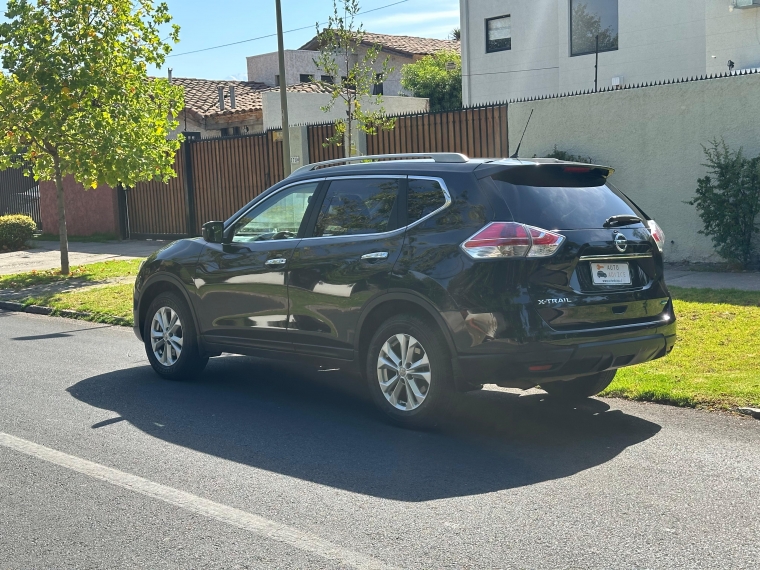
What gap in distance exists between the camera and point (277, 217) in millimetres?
7516

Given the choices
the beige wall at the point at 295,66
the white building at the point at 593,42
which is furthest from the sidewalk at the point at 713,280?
the beige wall at the point at 295,66

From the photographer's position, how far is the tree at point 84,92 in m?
15.6

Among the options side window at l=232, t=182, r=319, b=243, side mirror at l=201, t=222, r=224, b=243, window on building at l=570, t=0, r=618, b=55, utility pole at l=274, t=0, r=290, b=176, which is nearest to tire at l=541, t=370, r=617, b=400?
side window at l=232, t=182, r=319, b=243

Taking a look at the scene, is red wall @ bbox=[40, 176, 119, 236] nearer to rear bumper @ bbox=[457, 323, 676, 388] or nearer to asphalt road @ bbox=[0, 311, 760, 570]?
asphalt road @ bbox=[0, 311, 760, 570]

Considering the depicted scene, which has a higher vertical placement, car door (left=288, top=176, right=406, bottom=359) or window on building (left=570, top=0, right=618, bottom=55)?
window on building (left=570, top=0, right=618, bottom=55)

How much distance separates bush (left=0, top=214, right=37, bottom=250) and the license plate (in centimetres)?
1960

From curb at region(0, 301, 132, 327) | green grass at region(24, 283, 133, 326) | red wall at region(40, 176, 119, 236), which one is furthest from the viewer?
red wall at region(40, 176, 119, 236)

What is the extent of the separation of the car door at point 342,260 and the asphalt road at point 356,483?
643 millimetres

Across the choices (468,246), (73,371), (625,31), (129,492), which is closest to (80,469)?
(129,492)

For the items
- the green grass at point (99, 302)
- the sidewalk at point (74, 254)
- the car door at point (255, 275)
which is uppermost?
the car door at point (255, 275)

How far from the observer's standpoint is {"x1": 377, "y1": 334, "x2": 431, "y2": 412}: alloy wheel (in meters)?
6.26

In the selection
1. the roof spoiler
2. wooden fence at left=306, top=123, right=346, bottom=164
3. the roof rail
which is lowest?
the roof spoiler

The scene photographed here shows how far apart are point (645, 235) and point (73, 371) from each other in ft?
17.5

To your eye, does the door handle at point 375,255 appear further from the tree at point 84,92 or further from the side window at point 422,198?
the tree at point 84,92
